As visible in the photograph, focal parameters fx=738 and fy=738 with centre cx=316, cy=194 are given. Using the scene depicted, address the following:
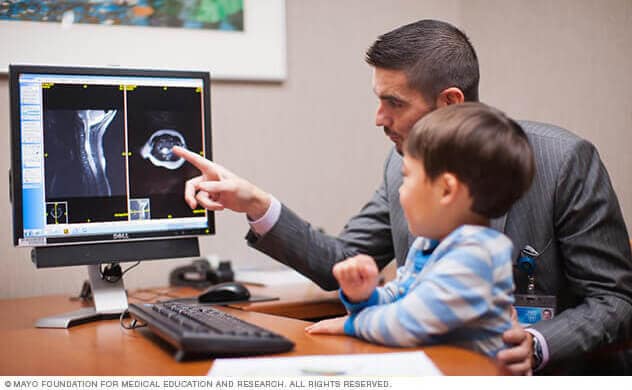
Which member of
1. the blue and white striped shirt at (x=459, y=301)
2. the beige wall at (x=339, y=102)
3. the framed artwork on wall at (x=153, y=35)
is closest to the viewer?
the blue and white striped shirt at (x=459, y=301)

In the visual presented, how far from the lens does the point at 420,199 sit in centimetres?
98

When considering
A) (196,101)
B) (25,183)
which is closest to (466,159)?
(196,101)

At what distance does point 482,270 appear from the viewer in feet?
2.92

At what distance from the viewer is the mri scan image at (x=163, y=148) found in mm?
1529

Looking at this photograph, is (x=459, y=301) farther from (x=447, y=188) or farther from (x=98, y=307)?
(x=98, y=307)

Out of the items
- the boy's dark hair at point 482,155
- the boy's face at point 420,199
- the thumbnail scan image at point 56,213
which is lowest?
the thumbnail scan image at point 56,213

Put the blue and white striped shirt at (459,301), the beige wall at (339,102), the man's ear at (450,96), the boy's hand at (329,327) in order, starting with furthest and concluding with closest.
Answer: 1. the beige wall at (339,102)
2. the man's ear at (450,96)
3. the boy's hand at (329,327)
4. the blue and white striped shirt at (459,301)

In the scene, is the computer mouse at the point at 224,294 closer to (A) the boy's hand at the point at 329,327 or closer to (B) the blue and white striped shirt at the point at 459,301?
(A) the boy's hand at the point at 329,327

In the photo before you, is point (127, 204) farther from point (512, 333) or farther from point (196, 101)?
point (512, 333)

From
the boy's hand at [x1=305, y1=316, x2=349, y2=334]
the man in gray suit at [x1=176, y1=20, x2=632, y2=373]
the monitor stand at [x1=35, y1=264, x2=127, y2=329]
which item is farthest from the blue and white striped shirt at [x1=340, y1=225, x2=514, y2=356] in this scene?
the monitor stand at [x1=35, y1=264, x2=127, y2=329]

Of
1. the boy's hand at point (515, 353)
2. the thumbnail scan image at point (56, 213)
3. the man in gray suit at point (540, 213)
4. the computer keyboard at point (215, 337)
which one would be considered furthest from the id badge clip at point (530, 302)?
the thumbnail scan image at point (56, 213)

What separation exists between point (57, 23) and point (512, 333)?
4.57 ft

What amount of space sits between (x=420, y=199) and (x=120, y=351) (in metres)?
0.49

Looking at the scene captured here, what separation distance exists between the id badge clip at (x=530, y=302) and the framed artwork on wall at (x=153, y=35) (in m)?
1.00
